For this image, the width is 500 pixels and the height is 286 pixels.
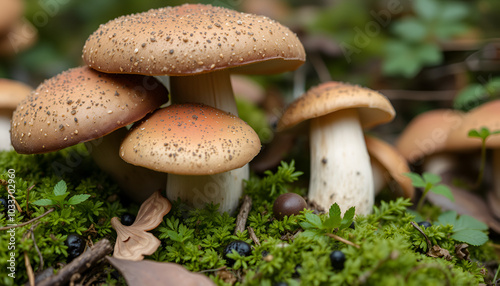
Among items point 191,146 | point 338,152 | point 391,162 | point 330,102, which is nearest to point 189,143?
point 191,146

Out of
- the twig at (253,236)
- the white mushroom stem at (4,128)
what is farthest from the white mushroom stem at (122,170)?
the white mushroom stem at (4,128)

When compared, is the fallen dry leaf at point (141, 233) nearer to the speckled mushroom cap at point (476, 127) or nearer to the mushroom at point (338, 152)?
the mushroom at point (338, 152)

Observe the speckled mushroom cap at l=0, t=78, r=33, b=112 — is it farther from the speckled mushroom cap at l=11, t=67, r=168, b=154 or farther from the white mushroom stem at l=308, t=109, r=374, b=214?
the white mushroom stem at l=308, t=109, r=374, b=214

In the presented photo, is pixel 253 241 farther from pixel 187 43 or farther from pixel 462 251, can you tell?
pixel 462 251

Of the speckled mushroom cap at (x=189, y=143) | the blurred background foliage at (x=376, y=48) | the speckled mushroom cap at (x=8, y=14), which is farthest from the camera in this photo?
the speckled mushroom cap at (x=8, y=14)

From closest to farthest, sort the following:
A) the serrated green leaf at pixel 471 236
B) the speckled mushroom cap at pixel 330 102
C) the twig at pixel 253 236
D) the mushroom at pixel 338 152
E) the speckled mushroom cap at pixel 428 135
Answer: the twig at pixel 253 236
the serrated green leaf at pixel 471 236
the speckled mushroom cap at pixel 330 102
the mushroom at pixel 338 152
the speckled mushroom cap at pixel 428 135

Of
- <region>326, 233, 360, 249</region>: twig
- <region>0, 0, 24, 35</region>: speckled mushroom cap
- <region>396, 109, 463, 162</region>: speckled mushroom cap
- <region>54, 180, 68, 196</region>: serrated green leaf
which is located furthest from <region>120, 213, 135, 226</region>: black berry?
<region>0, 0, 24, 35</region>: speckled mushroom cap
